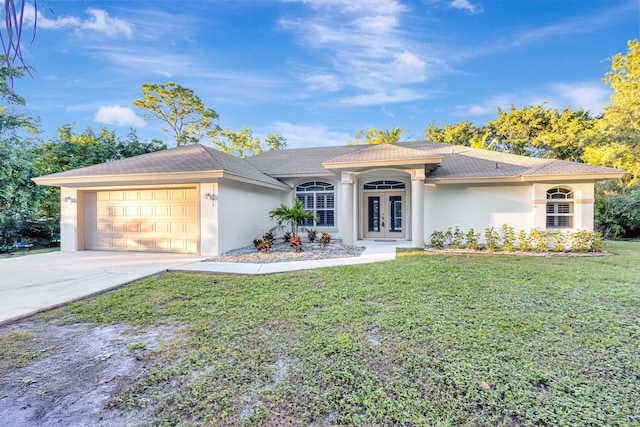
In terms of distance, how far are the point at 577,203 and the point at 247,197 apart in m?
12.4

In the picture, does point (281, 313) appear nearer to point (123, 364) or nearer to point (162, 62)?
point (123, 364)

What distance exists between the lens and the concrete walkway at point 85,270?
506 centimetres

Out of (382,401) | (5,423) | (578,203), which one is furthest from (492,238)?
(5,423)

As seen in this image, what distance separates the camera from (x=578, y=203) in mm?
10648

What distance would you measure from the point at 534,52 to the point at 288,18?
40.9 ft

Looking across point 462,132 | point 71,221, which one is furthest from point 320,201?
point 462,132

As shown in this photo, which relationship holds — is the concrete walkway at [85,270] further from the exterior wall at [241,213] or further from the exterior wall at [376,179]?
the exterior wall at [376,179]

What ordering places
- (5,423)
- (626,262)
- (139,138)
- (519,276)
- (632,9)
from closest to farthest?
(5,423)
(519,276)
(626,262)
(632,9)
(139,138)

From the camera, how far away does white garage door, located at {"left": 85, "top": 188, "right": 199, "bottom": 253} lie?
399 inches

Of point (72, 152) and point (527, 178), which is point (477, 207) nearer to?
point (527, 178)

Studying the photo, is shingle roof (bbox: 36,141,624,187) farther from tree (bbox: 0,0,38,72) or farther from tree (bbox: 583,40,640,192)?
tree (bbox: 583,40,640,192)

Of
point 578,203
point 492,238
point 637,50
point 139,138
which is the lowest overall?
point 492,238

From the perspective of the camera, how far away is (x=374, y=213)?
13.8 m

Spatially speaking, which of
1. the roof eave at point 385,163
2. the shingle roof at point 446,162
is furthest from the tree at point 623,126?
the roof eave at point 385,163
